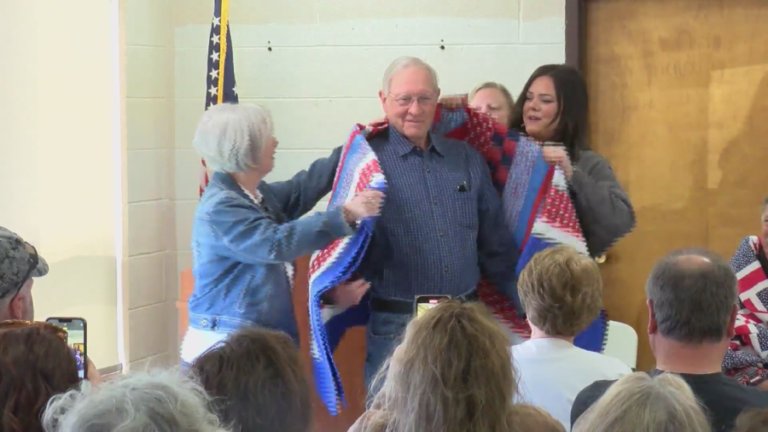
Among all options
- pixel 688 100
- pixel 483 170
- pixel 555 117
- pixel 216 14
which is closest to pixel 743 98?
pixel 688 100

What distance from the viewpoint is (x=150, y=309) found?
388 cm

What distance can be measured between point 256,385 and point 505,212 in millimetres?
1474

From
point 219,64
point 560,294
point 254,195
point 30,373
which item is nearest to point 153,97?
point 219,64

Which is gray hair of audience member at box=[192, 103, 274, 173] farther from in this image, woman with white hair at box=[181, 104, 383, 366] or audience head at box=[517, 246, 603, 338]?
Answer: audience head at box=[517, 246, 603, 338]

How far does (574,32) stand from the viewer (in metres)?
3.56

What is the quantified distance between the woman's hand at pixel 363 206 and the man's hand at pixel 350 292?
0.25 m

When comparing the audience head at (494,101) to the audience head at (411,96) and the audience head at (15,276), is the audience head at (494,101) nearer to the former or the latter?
the audience head at (411,96)

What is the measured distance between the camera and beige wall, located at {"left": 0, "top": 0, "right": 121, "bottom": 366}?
11.6ft

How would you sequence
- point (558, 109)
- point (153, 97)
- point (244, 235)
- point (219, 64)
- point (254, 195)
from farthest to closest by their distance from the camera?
point (153, 97) → point (219, 64) → point (558, 109) → point (254, 195) → point (244, 235)

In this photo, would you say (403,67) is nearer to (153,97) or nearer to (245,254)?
(245,254)

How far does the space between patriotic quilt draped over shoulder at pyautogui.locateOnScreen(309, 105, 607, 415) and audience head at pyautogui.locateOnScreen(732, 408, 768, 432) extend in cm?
148

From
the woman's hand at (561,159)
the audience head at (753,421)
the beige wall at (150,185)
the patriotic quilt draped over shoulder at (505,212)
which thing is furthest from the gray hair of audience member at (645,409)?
the beige wall at (150,185)

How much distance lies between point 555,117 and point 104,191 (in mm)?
1962

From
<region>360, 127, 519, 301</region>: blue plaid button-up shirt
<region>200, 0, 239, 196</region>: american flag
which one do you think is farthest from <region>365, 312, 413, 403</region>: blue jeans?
<region>200, 0, 239, 196</region>: american flag
